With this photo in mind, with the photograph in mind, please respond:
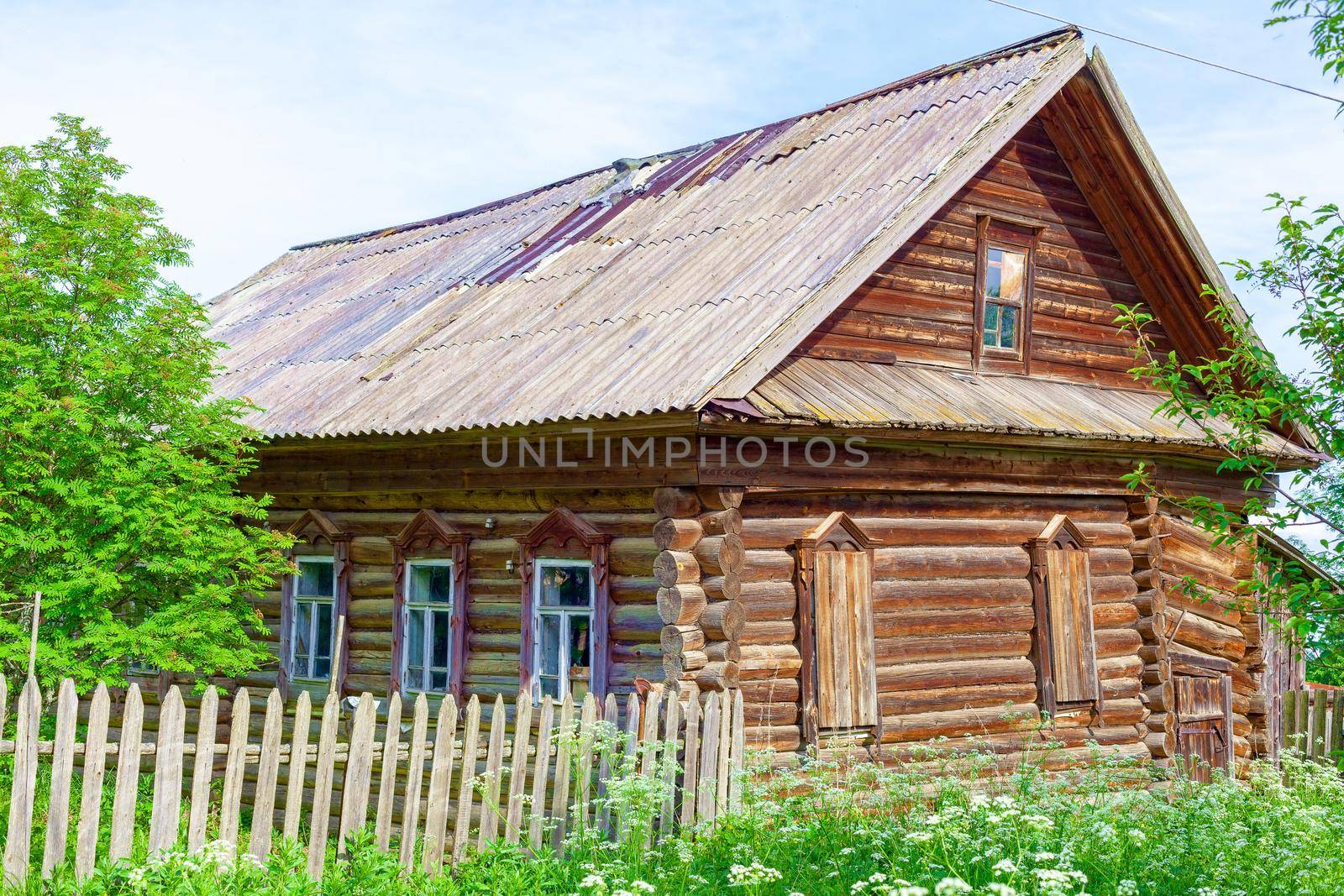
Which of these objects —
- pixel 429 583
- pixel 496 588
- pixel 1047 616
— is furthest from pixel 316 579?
pixel 1047 616

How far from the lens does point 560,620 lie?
36.8 feet

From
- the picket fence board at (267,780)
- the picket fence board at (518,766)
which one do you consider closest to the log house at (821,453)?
the picket fence board at (518,766)

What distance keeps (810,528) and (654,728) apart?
310 cm

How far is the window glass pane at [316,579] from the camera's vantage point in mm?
13367

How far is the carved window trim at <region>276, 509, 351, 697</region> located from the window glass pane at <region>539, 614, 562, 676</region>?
2.46m

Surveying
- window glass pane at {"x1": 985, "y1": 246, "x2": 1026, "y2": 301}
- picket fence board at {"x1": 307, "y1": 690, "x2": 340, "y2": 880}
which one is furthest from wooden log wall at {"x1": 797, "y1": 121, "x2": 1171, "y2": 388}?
picket fence board at {"x1": 307, "y1": 690, "x2": 340, "y2": 880}

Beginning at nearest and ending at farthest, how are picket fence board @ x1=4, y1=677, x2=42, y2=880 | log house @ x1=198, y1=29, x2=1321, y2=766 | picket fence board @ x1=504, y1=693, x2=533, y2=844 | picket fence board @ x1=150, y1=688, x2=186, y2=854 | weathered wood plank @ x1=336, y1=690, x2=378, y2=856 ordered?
1. picket fence board @ x1=4, y1=677, x2=42, y2=880
2. picket fence board @ x1=150, y1=688, x2=186, y2=854
3. weathered wood plank @ x1=336, y1=690, x2=378, y2=856
4. picket fence board @ x1=504, y1=693, x2=533, y2=844
5. log house @ x1=198, y1=29, x2=1321, y2=766

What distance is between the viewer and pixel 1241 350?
773cm

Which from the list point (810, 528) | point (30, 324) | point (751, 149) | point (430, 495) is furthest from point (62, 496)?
point (751, 149)

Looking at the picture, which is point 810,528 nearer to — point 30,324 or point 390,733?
point 390,733

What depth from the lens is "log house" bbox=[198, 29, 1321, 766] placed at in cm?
1024

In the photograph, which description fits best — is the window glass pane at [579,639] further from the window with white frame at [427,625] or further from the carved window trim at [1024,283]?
the carved window trim at [1024,283]

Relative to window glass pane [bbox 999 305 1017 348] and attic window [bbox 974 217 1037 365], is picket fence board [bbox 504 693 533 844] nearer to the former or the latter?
attic window [bbox 974 217 1037 365]

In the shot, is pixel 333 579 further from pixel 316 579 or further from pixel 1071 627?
pixel 1071 627
